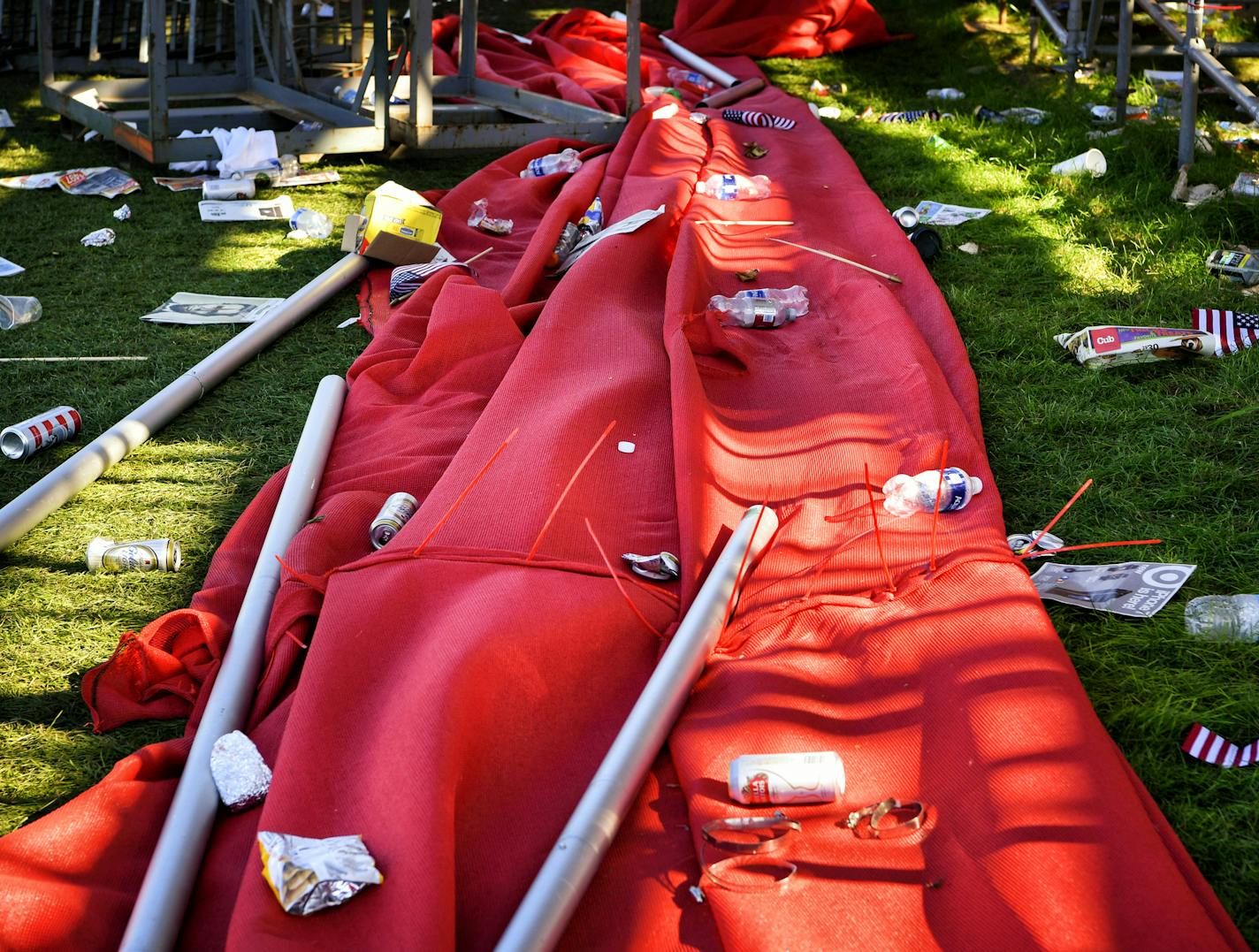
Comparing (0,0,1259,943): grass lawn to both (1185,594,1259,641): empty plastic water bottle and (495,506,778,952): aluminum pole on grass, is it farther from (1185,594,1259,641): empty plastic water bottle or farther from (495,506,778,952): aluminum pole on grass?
(495,506,778,952): aluminum pole on grass

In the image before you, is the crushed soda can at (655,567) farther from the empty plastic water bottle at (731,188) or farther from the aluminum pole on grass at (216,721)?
the empty plastic water bottle at (731,188)

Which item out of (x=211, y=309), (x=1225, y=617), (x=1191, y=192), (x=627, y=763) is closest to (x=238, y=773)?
(x=627, y=763)

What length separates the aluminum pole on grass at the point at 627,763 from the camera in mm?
1531

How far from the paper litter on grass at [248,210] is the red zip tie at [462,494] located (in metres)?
2.83

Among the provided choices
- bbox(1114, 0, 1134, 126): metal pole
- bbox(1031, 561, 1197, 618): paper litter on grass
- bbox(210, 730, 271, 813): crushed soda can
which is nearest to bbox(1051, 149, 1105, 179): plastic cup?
bbox(1114, 0, 1134, 126): metal pole

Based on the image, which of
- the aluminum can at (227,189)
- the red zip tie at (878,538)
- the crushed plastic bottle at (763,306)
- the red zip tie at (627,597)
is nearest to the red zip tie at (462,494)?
the red zip tie at (627,597)

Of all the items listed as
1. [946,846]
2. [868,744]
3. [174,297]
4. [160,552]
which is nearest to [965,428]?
[868,744]

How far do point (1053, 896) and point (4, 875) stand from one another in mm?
1507

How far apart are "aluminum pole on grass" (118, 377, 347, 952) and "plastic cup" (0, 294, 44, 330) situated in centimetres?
160

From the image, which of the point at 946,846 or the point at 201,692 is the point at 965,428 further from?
the point at 201,692

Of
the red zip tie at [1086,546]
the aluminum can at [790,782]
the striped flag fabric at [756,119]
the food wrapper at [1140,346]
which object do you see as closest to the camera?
the aluminum can at [790,782]

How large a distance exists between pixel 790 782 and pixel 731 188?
329cm

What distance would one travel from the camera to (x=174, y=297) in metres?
4.04

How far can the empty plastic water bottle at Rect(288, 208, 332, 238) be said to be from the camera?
471cm
